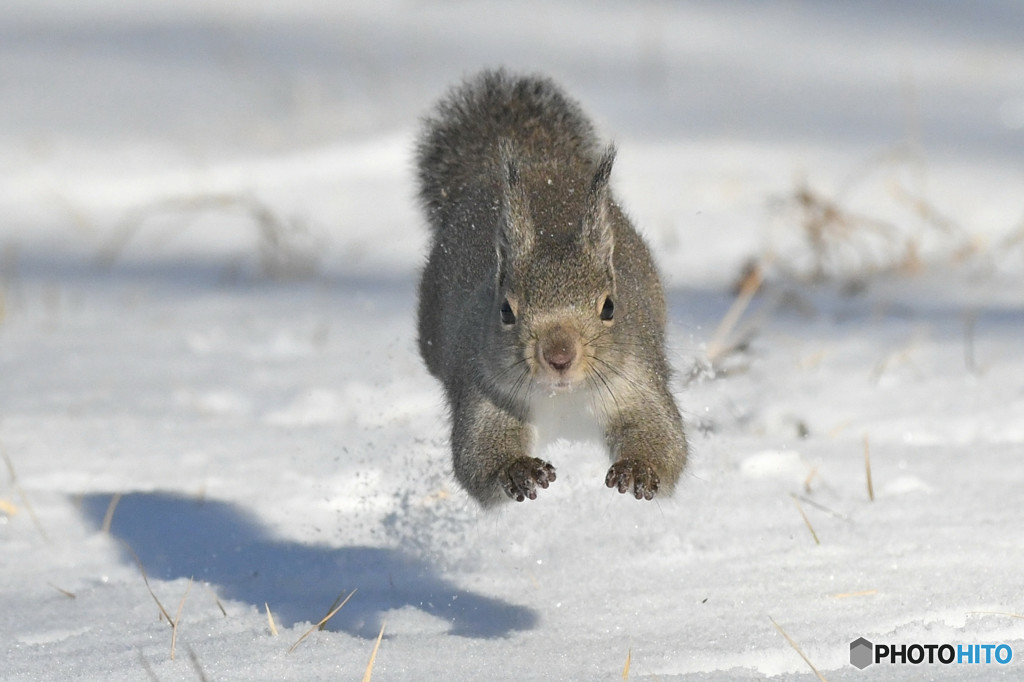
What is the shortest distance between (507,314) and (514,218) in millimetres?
256

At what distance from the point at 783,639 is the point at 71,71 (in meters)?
11.4

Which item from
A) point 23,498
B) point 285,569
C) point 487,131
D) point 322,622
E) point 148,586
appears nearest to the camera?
point 322,622

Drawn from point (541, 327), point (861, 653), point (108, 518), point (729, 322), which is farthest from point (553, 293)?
point (729, 322)

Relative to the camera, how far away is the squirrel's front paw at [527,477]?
3201 millimetres

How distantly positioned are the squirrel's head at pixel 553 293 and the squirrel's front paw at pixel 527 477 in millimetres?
187

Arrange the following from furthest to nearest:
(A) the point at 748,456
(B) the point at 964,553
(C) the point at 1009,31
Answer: (C) the point at 1009,31
(A) the point at 748,456
(B) the point at 964,553

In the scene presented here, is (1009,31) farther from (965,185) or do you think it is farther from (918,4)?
(965,185)

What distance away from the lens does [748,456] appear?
438cm

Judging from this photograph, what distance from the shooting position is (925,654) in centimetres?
289

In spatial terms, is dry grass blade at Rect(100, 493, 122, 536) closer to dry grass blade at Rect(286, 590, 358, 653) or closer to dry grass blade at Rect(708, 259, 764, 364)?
dry grass blade at Rect(286, 590, 358, 653)

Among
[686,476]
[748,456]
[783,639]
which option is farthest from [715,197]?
[783,639]

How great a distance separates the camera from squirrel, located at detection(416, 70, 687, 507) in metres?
3.30

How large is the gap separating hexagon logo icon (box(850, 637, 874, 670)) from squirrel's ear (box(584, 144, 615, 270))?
1136 millimetres

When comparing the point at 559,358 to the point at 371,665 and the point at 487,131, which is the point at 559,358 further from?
the point at 487,131
